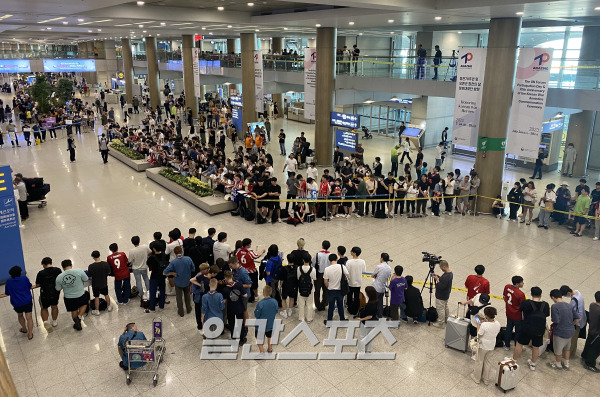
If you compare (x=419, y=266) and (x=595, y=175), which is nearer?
(x=419, y=266)

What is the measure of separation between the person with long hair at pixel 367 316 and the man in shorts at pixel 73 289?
484cm

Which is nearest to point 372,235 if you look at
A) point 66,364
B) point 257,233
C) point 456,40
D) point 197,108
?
point 257,233

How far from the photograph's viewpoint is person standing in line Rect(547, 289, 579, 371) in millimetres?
6926

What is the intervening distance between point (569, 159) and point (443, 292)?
600 inches

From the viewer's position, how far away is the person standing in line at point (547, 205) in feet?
43.2

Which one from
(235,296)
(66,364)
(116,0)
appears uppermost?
(116,0)

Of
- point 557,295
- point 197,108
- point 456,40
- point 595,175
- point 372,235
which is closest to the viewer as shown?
point 557,295

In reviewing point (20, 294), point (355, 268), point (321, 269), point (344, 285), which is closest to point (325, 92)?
point (321, 269)

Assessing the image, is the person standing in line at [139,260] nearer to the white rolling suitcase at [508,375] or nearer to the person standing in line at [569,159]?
the white rolling suitcase at [508,375]

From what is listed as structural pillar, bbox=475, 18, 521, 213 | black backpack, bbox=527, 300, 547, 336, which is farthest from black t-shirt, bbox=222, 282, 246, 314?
structural pillar, bbox=475, 18, 521, 213

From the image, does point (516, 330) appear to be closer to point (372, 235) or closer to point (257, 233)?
point (372, 235)

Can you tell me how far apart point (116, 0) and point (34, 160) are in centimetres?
1388

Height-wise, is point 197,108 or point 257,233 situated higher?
point 197,108

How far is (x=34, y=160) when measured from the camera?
70.1 feet
